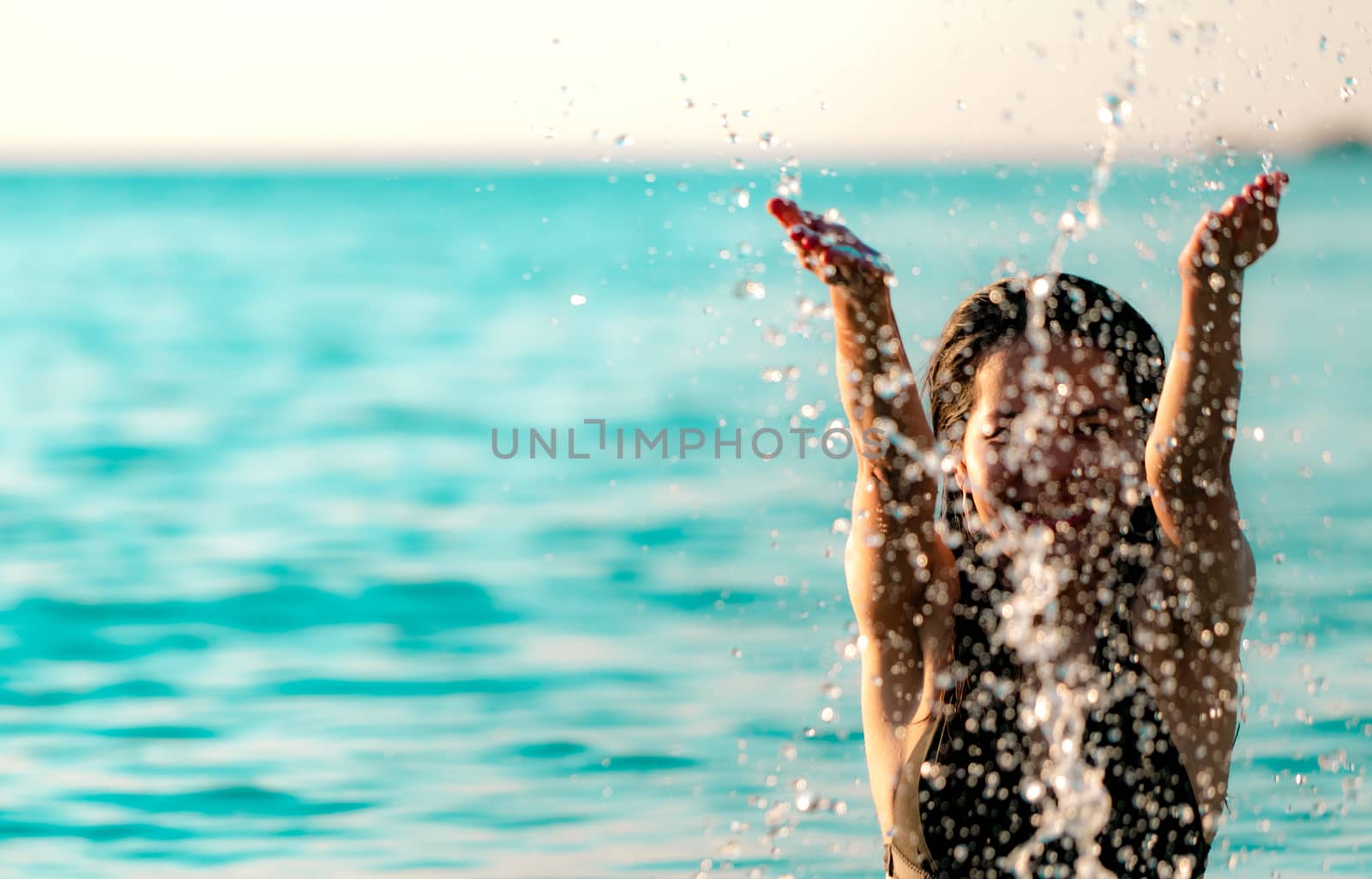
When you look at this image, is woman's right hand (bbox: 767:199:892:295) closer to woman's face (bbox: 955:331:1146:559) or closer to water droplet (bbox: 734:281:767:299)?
woman's face (bbox: 955:331:1146:559)

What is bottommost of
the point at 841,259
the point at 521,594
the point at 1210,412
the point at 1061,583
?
the point at 521,594

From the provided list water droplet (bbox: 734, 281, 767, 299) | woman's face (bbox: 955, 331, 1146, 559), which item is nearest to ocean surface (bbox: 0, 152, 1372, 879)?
water droplet (bbox: 734, 281, 767, 299)

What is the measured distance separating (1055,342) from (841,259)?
0.41 meters

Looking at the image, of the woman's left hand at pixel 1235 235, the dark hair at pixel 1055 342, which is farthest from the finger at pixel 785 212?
the woman's left hand at pixel 1235 235

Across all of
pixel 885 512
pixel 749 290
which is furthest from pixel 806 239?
pixel 749 290

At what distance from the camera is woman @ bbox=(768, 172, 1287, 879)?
2.86 metres

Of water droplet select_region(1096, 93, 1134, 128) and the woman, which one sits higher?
water droplet select_region(1096, 93, 1134, 128)

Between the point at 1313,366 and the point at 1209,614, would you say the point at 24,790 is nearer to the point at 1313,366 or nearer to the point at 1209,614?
the point at 1209,614

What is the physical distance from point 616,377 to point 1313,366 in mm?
5851

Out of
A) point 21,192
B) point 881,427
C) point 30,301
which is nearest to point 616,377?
point 881,427

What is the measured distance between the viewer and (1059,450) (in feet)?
9.45

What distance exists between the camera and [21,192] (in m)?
85.9

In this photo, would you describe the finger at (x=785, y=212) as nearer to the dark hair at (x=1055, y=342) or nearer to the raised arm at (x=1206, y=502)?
the dark hair at (x=1055, y=342)

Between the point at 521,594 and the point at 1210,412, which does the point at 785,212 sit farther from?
the point at 521,594
